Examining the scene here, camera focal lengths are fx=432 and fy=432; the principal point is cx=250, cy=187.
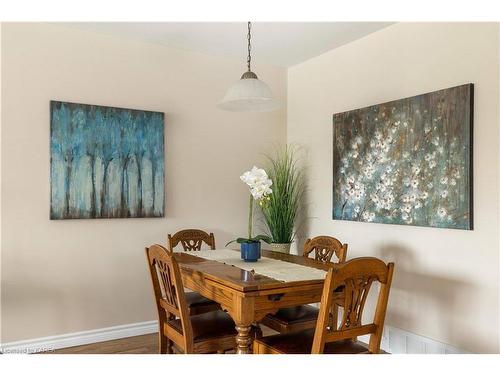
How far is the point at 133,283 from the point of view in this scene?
3652 mm

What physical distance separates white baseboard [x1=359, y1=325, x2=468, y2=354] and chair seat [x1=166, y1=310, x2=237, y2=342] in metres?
1.43

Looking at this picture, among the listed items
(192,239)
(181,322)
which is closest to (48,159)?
(192,239)

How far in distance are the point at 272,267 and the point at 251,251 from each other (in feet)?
0.77

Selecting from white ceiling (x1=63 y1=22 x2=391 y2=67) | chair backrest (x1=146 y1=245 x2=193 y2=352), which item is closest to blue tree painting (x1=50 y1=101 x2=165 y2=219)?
white ceiling (x1=63 y1=22 x2=391 y2=67)

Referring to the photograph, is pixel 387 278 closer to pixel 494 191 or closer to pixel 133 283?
pixel 494 191

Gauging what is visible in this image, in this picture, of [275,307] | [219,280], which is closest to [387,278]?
[275,307]

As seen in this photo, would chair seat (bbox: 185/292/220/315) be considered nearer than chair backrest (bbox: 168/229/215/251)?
Yes

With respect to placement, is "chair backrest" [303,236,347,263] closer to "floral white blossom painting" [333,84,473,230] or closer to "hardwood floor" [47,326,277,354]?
"floral white blossom painting" [333,84,473,230]

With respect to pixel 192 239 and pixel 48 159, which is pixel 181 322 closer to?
pixel 192 239

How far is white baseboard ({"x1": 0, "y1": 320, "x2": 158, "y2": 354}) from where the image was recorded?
10.4 ft

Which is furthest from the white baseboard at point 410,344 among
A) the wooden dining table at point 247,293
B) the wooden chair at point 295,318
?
the wooden dining table at point 247,293

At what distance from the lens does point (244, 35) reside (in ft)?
11.6

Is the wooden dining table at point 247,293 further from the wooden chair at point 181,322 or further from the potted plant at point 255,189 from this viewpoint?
the potted plant at point 255,189
